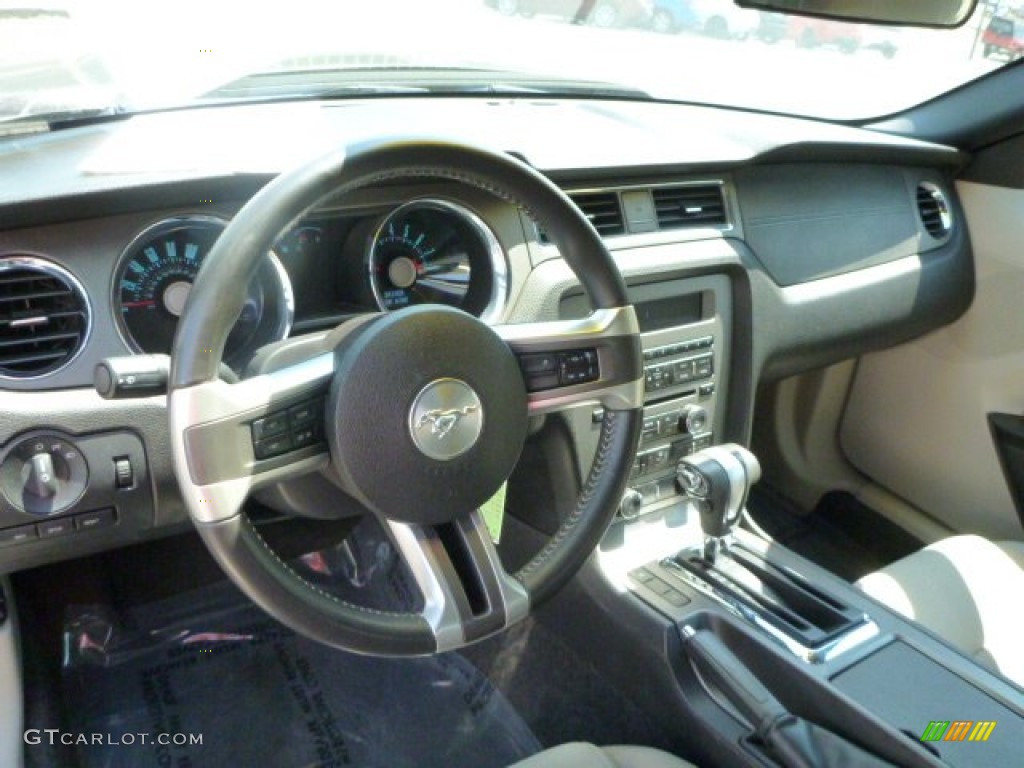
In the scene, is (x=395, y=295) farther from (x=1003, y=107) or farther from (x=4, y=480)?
(x=1003, y=107)

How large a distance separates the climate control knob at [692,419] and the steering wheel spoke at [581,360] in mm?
619

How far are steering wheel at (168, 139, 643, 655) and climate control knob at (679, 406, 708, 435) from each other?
65 centimetres

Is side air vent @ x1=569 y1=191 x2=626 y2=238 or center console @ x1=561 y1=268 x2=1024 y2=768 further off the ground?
side air vent @ x1=569 y1=191 x2=626 y2=238

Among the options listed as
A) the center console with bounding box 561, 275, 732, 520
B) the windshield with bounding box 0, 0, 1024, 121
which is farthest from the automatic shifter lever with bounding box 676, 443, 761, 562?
the windshield with bounding box 0, 0, 1024, 121

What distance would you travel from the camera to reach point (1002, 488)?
94.6 inches

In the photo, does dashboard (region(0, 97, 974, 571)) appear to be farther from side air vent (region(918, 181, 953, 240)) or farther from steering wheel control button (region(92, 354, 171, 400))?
steering wheel control button (region(92, 354, 171, 400))

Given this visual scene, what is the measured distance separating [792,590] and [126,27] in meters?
1.48

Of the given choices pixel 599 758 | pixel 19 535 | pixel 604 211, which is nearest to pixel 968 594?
pixel 599 758

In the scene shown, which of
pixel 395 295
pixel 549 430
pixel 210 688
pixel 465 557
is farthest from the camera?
pixel 210 688

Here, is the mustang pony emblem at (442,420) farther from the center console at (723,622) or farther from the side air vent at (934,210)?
Answer: the side air vent at (934,210)

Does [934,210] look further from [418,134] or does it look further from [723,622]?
[418,134]

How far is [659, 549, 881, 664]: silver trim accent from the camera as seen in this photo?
61.3 inches

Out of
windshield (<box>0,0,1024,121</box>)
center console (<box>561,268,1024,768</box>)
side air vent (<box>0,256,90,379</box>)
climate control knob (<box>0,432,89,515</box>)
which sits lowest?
center console (<box>561,268,1024,768</box>)

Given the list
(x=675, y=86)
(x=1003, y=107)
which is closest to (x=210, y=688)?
(x=675, y=86)
